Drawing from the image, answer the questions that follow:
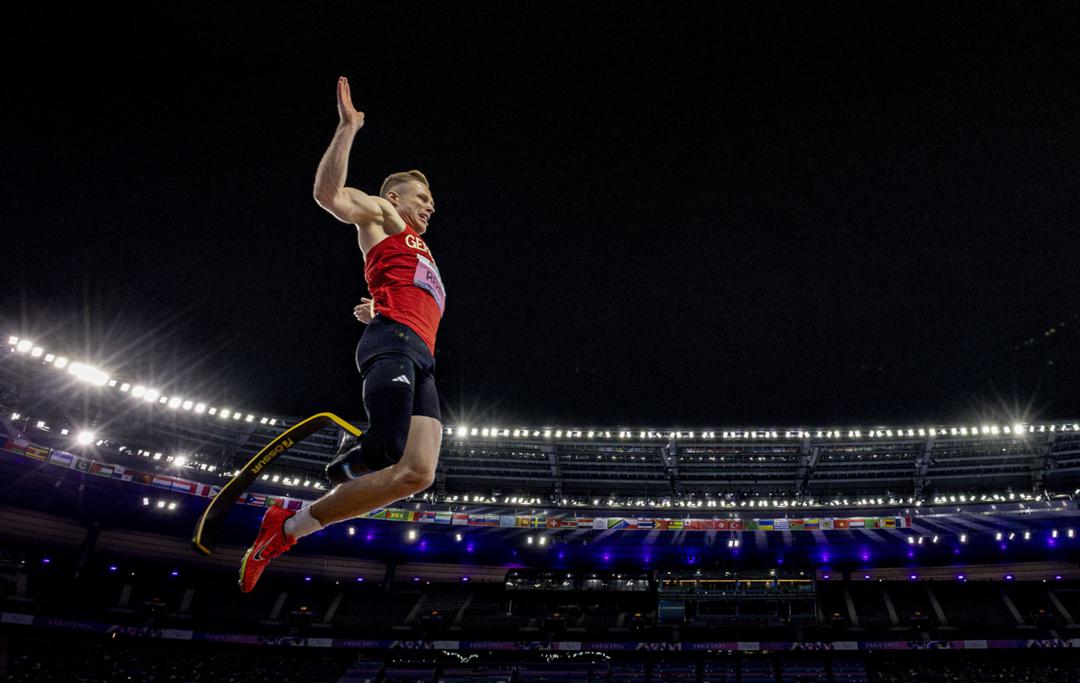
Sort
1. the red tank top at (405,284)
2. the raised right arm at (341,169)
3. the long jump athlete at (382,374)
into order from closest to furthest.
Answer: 1. the long jump athlete at (382,374)
2. the raised right arm at (341,169)
3. the red tank top at (405,284)

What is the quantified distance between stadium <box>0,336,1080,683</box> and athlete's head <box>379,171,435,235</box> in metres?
30.0

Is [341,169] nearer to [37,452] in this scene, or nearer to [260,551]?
[260,551]

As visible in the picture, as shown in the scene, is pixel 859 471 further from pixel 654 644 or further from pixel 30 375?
pixel 30 375

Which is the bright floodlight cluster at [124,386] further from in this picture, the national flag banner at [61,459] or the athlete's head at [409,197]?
the athlete's head at [409,197]

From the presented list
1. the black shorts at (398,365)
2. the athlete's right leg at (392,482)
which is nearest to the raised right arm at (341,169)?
the black shorts at (398,365)

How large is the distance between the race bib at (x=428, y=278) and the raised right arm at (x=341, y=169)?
54cm

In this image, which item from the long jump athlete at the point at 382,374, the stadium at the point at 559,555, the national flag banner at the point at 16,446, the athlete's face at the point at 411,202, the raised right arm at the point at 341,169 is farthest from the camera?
the stadium at the point at 559,555

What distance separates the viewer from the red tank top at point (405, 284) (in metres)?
4.22

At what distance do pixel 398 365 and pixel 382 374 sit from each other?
0.11 meters

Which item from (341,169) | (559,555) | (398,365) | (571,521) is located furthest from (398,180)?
(559,555)

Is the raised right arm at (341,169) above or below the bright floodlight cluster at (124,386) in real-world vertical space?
below

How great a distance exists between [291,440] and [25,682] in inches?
1360

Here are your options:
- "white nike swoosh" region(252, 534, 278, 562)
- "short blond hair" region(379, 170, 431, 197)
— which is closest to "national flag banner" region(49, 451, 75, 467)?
"white nike swoosh" region(252, 534, 278, 562)

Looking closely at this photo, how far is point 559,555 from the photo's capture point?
37406 mm
